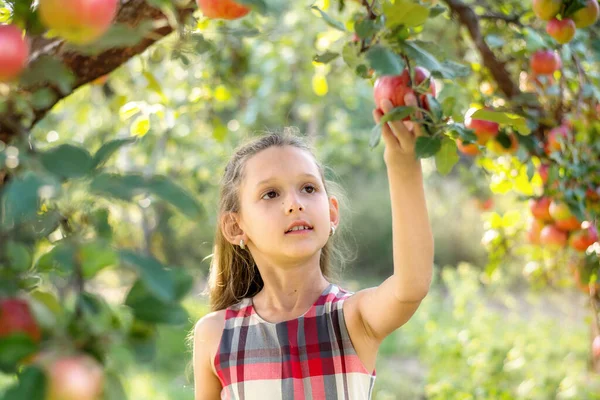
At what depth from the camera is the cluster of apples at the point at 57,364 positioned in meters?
0.39

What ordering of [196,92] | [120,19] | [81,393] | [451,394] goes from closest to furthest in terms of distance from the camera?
[81,393] < [120,19] < [196,92] < [451,394]

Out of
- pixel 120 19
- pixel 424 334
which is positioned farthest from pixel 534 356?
pixel 120 19

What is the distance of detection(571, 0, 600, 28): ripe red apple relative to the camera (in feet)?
3.53

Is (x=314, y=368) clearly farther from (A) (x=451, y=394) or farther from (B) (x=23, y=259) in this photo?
(A) (x=451, y=394)

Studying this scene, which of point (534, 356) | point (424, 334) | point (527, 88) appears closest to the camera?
point (527, 88)

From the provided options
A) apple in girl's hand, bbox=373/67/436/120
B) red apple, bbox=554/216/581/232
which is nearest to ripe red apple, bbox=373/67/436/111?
apple in girl's hand, bbox=373/67/436/120

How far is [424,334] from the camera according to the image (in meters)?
3.35

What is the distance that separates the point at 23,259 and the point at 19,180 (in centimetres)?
7

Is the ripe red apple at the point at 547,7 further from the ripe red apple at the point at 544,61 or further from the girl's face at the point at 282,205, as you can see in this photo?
the girl's face at the point at 282,205

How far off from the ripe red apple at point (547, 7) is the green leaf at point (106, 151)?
787mm

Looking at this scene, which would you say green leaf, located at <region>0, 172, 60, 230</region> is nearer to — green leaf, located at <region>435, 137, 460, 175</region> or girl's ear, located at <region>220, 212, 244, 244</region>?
green leaf, located at <region>435, 137, 460, 175</region>

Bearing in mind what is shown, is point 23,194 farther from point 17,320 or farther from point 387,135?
point 387,135

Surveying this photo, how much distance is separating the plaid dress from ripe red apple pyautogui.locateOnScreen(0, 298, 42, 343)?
751mm

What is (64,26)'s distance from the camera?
1.53 ft
